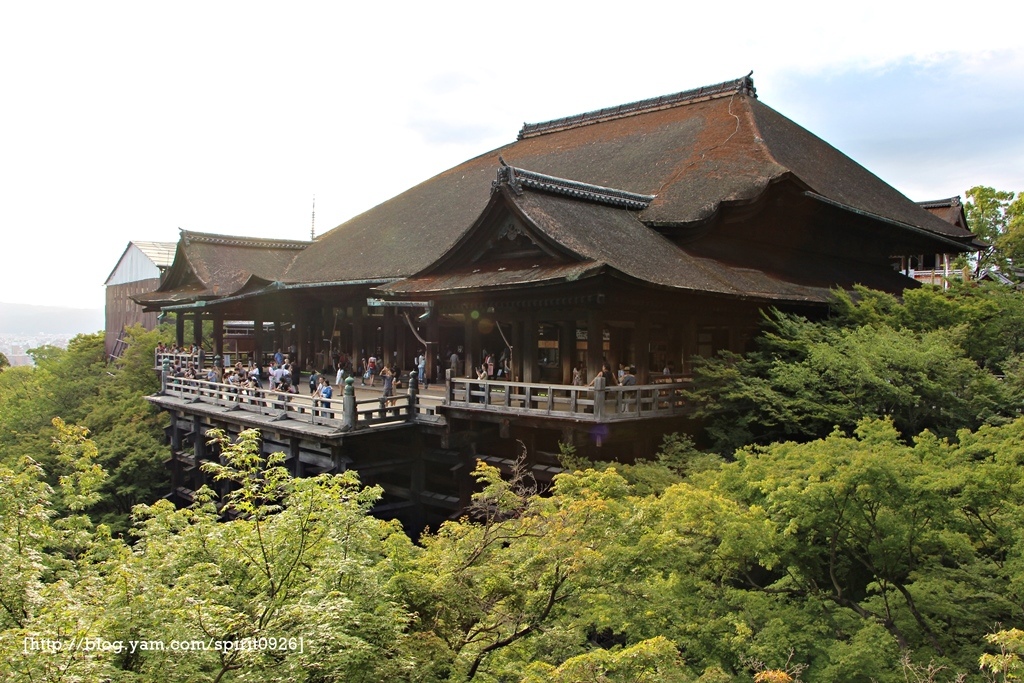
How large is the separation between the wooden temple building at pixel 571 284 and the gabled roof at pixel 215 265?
1.11 ft

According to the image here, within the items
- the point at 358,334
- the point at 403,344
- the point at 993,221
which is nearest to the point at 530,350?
the point at 403,344

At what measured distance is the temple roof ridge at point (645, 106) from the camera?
2691 centimetres

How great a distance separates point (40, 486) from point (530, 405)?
8.92 meters

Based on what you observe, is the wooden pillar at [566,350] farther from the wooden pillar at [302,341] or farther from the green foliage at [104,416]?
the wooden pillar at [302,341]

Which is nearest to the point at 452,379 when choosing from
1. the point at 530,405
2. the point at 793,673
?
the point at 530,405

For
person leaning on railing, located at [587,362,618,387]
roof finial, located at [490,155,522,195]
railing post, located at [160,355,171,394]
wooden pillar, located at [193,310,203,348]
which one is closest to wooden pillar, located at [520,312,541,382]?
person leaning on railing, located at [587,362,618,387]

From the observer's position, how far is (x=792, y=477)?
9266 millimetres

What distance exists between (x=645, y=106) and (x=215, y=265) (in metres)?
19.6

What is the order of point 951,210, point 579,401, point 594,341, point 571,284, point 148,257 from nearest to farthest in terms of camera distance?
point 579,401
point 571,284
point 594,341
point 951,210
point 148,257

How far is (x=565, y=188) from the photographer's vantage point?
18484mm

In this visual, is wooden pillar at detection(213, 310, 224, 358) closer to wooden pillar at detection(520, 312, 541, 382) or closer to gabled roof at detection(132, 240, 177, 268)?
gabled roof at detection(132, 240, 177, 268)

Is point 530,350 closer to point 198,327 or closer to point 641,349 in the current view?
point 641,349

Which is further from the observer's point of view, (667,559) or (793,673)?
(667,559)

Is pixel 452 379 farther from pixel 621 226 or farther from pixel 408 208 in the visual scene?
pixel 408 208
